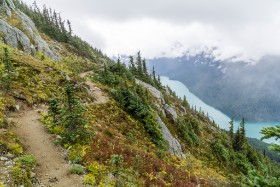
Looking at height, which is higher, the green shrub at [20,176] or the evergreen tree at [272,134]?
the evergreen tree at [272,134]

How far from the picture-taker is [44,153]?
27.5 ft

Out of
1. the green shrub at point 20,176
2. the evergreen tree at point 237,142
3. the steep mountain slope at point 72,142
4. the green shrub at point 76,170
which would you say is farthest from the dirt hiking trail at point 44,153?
the evergreen tree at point 237,142

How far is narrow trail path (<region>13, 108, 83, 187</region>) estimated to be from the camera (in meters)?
6.88

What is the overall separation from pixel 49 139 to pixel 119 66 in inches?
1385

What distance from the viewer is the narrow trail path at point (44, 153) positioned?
22.6ft

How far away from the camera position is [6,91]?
42.0 ft

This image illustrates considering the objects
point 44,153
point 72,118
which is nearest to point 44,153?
point 44,153

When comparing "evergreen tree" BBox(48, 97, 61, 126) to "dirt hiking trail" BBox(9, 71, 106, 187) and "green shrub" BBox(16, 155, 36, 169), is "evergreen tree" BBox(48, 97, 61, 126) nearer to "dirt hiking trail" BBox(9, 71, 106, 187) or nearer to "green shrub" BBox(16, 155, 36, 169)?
"dirt hiking trail" BBox(9, 71, 106, 187)

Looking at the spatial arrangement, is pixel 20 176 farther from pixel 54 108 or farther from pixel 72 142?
pixel 54 108

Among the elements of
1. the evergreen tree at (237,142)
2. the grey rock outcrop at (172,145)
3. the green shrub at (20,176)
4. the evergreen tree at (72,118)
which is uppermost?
the evergreen tree at (72,118)

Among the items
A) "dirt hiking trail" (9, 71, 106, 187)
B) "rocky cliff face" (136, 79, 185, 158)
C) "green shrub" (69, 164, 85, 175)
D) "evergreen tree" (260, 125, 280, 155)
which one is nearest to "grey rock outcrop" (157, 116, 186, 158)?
"rocky cliff face" (136, 79, 185, 158)

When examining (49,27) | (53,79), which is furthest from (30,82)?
(49,27)

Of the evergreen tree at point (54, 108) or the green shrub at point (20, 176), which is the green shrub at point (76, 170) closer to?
the green shrub at point (20, 176)

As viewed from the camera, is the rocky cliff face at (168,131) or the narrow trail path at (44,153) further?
the rocky cliff face at (168,131)
